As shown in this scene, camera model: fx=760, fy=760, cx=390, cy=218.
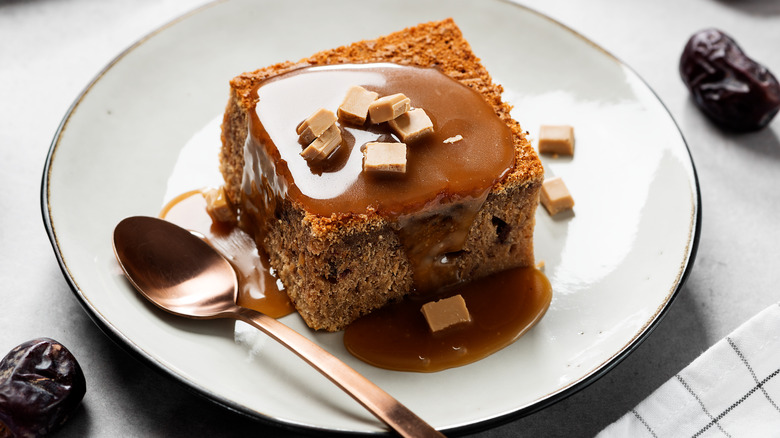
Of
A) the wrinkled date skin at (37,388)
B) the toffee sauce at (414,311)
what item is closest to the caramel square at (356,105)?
the toffee sauce at (414,311)

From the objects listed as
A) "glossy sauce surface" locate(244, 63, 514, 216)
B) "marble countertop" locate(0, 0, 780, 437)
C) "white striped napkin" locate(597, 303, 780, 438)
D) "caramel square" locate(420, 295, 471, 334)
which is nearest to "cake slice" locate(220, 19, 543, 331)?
"glossy sauce surface" locate(244, 63, 514, 216)

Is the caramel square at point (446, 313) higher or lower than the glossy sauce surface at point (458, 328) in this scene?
higher

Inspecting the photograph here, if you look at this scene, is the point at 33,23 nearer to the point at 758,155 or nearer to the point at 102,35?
the point at 102,35

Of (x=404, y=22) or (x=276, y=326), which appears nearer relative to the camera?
(x=276, y=326)

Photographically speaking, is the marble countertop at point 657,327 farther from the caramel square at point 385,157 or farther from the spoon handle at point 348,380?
the caramel square at point 385,157

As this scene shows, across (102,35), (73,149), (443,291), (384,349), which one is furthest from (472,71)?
(102,35)
